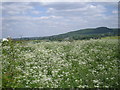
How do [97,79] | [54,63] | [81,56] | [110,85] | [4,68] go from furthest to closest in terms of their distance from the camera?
[81,56]
[54,63]
[4,68]
[97,79]
[110,85]

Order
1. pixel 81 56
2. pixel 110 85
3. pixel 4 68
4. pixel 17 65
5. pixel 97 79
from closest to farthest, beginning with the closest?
pixel 110 85
pixel 97 79
pixel 4 68
pixel 17 65
pixel 81 56

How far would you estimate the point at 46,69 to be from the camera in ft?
37.9

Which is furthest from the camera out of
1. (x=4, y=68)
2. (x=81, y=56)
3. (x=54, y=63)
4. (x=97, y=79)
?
(x=81, y=56)

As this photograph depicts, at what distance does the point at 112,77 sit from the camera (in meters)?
10.2

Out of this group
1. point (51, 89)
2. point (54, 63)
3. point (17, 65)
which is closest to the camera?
point (51, 89)

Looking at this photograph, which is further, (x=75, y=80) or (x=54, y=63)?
(x=54, y=63)

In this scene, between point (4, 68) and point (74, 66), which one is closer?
point (4, 68)

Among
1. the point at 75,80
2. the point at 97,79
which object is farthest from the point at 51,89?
the point at 97,79

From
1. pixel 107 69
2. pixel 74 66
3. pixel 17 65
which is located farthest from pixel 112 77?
pixel 17 65

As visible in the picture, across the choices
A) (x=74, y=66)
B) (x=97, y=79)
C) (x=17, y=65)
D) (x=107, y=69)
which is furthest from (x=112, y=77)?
(x=17, y=65)

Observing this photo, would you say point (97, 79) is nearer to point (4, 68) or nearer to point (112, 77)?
point (112, 77)

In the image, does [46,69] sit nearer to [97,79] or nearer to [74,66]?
[74,66]

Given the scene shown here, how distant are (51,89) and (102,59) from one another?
23.2ft

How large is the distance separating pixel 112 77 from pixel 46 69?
3.89m
